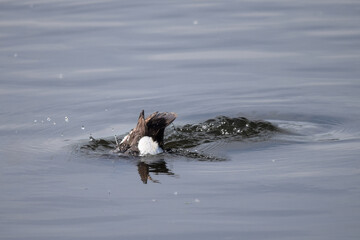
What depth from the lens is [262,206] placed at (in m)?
7.16

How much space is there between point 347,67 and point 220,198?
6.21 m

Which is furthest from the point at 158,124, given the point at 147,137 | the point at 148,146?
A: the point at 148,146

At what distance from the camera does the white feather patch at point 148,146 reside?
9.45 m

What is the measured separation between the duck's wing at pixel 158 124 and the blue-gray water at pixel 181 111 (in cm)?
46

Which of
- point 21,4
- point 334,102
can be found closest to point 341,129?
point 334,102

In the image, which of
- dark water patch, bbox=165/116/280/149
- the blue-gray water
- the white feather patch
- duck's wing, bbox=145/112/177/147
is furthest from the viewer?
dark water patch, bbox=165/116/280/149

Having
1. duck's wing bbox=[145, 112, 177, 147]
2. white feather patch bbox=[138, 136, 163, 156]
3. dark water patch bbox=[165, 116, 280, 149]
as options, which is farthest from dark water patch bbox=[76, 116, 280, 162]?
duck's wing bbox=[145, 112, 177, 147]

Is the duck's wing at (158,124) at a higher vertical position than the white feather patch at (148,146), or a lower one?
higher

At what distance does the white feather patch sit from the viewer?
9453 millimetres

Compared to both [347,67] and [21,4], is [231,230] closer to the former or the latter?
[347,67]

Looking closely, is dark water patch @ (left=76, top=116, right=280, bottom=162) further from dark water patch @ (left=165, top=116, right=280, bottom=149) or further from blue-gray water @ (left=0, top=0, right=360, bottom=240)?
blue-gray water @ (left=0, top=0, right=360, bottom=240)

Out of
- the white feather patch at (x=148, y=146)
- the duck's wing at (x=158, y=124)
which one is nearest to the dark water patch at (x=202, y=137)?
the white feather patch at (x=148, y=146)

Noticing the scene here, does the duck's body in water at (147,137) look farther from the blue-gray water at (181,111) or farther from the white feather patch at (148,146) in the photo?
the blue-gray water at (181,111)

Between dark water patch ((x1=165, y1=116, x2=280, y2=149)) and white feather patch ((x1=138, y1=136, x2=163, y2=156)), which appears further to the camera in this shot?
dark water patch ((x1=165, y1=116, x2=280, y2=149))
